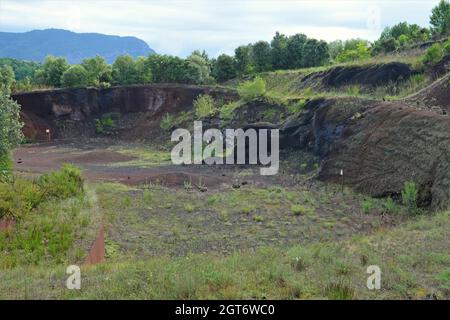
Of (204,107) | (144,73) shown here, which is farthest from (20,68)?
(204,107)

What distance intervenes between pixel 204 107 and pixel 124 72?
14.1 m

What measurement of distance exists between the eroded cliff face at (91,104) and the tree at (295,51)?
12100mm

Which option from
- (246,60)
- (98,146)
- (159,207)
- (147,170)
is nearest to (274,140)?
(147,170)

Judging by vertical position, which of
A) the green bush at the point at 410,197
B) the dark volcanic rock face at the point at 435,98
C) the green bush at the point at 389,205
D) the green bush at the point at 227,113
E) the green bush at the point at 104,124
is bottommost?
the green bush at the point at 389,205

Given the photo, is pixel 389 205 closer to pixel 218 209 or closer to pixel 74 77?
pixel 218 209

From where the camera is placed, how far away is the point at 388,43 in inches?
1689

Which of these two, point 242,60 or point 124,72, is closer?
point 124,72

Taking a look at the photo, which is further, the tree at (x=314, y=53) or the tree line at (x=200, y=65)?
the tree at (x=314, y=53)

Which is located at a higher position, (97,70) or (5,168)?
(97,70)

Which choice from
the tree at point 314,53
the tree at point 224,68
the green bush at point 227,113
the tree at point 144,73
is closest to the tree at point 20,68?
the tree at point 144,73

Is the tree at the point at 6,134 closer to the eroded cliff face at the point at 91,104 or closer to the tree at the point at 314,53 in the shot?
the eroded cliff face at the point at 91,104

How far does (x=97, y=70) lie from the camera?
50031 mm

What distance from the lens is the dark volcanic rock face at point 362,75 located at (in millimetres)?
32812

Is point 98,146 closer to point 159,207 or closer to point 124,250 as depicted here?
point 159,207
